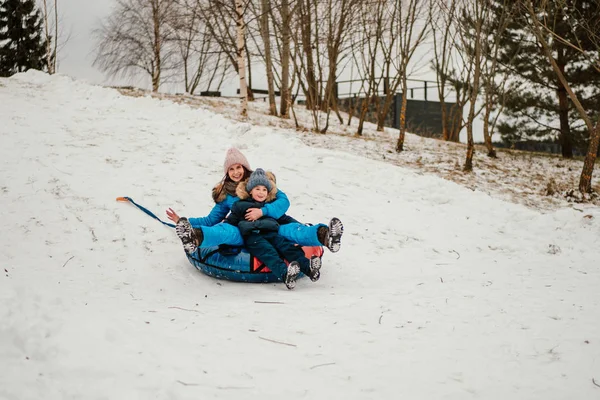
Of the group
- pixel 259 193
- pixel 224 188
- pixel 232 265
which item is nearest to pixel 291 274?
pixel 232 265

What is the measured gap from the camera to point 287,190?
7.12 m

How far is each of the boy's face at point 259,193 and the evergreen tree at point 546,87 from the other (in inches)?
478

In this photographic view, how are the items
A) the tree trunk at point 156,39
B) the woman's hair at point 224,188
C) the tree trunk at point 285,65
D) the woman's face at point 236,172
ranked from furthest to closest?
the tree trunk at point 156,39 → the tree trunk at point 285,65 → the woman's face at point 236,172 → the woman's hair at point 224,188

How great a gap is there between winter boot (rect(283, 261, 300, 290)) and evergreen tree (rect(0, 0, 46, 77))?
2702 centimetres

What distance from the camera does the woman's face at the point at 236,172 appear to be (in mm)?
5047

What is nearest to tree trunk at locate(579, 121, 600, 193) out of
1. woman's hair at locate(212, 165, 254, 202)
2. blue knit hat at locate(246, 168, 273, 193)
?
blue knit hat at locate(246, 168, 273, 193)

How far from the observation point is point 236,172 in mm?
5062

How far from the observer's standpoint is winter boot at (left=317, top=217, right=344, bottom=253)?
13.2 feet

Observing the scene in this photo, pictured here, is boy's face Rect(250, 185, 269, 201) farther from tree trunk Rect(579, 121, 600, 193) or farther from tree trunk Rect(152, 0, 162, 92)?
tree trunk Rect(152, 0, 162, 92)

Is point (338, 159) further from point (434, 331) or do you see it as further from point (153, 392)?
point (153, 392)

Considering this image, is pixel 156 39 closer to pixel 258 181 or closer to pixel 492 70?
pixel 492 70

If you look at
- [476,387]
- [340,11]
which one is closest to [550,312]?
[476,387]

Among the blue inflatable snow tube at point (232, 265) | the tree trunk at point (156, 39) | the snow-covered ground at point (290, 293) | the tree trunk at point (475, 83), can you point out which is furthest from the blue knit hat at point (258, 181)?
the tree trunk at point (156, 39)

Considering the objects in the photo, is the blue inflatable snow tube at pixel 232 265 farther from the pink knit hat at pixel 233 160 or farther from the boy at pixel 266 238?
the pink knit hat at pixel 233 160
